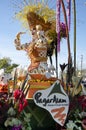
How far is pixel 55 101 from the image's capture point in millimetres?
4094

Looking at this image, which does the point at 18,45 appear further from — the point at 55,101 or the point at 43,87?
the point at 55,101

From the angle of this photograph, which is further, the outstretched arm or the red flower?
the outstretched arm

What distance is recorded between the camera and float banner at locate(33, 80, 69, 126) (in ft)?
13.1

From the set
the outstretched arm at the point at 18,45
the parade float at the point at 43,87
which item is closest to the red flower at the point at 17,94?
the parade float at the point at 43,87

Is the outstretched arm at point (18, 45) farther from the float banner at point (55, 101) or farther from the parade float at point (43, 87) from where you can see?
the float banner at point (55, 101)

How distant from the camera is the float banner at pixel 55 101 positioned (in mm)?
3990

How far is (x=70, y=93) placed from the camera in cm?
446

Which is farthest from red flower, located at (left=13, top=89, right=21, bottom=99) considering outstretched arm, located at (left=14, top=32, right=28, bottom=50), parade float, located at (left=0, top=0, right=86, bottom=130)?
outstretched arm, located at (left=14, top=32, right=28, bottom=50)

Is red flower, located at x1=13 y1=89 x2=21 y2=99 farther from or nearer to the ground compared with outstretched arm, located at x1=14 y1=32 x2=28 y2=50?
nearer to the ground

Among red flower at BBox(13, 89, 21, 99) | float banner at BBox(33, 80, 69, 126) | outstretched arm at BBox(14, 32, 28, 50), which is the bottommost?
float banner at BBox(33, 80, 69, 126)

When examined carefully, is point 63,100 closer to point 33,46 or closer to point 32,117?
point 32,117

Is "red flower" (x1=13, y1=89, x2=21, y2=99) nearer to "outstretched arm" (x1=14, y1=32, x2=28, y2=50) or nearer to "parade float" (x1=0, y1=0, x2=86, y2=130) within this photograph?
"parade float" (x1=0, y1=0, x2=86, y2=130)

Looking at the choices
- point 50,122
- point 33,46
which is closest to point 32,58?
point 33,46

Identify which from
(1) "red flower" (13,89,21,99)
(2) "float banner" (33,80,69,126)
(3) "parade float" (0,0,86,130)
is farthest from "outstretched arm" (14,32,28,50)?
(1) "red flower" (13,89,21,99)
